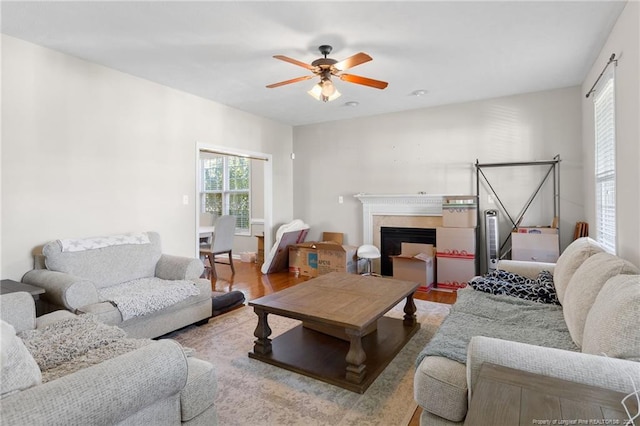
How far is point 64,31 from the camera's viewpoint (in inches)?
108

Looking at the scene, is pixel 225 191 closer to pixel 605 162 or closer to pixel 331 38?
pixel 331 38

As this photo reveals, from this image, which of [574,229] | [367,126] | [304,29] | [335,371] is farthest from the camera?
[367,126]

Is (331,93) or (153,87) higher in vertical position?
(153,87)

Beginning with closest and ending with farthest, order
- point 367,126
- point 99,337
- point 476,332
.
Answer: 1. point 99,337
2. point 476,332
3. point 367,126

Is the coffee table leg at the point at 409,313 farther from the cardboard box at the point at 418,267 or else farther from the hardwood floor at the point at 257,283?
the cardboard box at the point at 418,267

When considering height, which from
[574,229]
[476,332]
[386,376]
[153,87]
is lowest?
[386,376]

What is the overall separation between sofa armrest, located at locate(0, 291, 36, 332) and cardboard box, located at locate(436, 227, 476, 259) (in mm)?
4173

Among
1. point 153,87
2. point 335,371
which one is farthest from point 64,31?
point 335,371

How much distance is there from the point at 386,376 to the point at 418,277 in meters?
2.35

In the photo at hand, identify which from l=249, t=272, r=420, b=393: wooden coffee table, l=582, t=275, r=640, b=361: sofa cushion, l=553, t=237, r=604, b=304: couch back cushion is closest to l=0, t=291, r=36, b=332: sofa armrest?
l=249, t=272, r=420, b=393: wooden coffee table

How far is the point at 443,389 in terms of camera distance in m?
1.49

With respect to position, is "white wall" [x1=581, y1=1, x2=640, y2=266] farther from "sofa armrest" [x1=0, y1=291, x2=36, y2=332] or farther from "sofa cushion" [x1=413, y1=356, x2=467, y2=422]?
"sofa armrest" [x1=0, y1=291, x2=36, y2=332]

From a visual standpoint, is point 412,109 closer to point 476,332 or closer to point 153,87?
point 153,87

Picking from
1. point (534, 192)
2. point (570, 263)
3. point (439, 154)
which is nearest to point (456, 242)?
point (534, 192)
